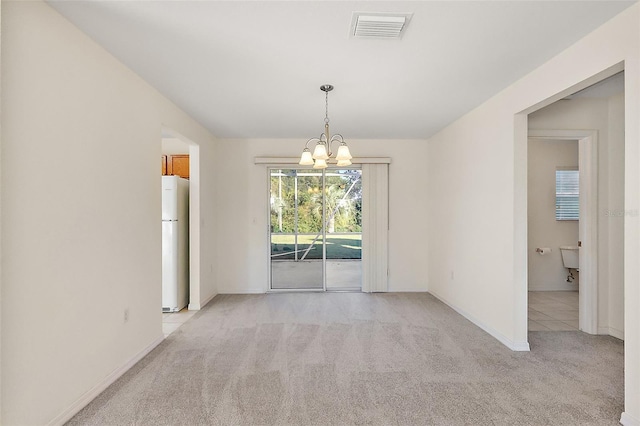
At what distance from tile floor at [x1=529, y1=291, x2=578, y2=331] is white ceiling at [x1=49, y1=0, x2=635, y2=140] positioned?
2.59 m

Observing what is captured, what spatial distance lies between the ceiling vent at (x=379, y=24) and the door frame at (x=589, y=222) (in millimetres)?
2221

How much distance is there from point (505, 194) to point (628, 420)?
1.86 m

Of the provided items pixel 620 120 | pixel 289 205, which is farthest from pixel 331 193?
pixel 620 120

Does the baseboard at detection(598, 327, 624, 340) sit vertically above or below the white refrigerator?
below

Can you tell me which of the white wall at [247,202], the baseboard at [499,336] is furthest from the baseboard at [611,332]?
the white wall at [247,202]

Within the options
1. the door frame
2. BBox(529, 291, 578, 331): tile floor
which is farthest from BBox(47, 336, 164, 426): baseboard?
the door frame

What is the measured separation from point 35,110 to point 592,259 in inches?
189

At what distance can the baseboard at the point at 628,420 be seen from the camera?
1890 mm

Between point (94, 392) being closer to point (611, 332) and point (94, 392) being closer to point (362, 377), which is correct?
point (362, 377)

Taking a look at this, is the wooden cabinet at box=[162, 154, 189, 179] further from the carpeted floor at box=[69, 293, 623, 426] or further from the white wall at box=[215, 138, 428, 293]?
the carpeted floor at box=[69, 293, 623, 426]

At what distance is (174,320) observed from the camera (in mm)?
3930

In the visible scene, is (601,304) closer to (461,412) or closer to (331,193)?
(461,412)

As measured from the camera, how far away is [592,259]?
3469 mm

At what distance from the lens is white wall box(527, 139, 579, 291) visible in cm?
526
